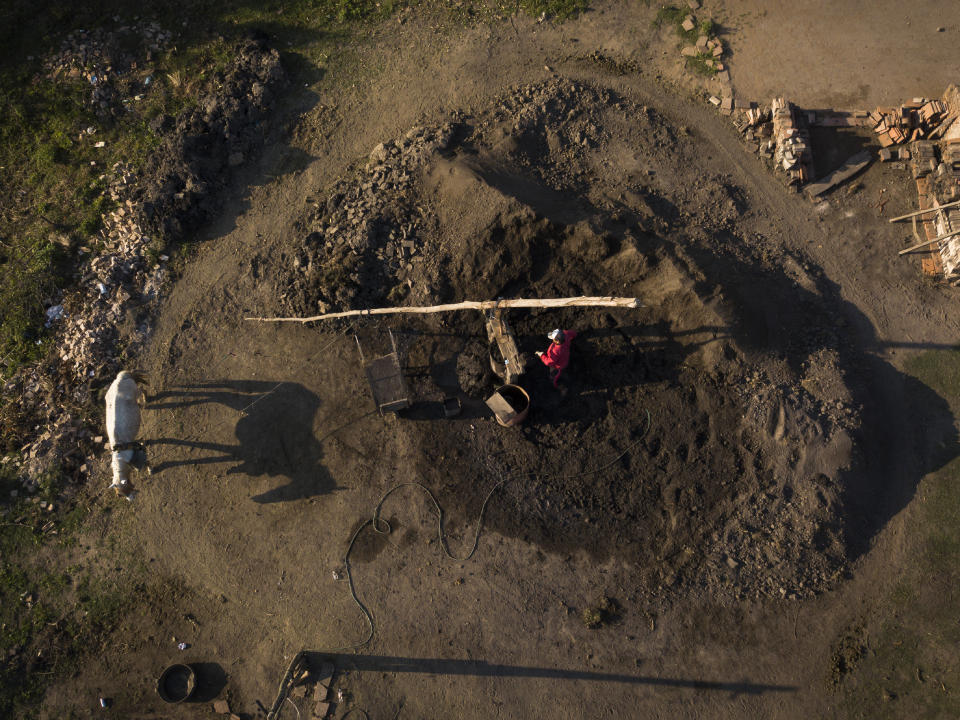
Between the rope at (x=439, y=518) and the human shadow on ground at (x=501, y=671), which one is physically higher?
the rope at (x=439, y=518)

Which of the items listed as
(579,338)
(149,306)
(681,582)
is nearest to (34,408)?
(149,306)

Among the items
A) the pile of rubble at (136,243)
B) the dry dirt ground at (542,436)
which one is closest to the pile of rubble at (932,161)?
the dry dirt ground at (542,436)

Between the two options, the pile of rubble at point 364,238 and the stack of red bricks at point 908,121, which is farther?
the stack of red bricks at point 908,121

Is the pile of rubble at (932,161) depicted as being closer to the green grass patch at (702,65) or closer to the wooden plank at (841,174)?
the wooden plank at (841,174)

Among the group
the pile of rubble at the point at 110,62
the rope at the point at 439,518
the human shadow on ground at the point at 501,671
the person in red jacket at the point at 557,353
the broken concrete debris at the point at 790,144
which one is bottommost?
the human shadow on ground at the point at 501,671

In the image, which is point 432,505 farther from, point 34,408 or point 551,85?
point 551,85

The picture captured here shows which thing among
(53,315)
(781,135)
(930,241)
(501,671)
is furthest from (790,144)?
(53,315)

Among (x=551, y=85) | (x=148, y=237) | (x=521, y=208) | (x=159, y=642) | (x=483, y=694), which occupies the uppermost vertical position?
(x=551, y=85)
